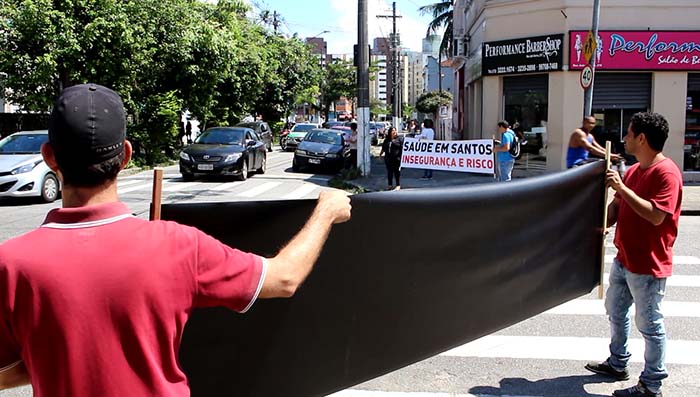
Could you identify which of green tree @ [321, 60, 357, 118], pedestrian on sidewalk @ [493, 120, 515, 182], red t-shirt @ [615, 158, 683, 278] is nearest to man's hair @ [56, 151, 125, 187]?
red t-shirt @ [615, 158, 683, 278]

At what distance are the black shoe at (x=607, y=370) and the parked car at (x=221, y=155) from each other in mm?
15008

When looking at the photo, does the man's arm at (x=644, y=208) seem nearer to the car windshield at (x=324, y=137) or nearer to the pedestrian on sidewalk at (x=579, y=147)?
the pedestrian on sidewalk at (x=579, y=147)

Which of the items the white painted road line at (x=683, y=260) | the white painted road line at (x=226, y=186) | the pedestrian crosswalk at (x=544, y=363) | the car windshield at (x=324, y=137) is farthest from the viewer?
the car windshield at (x=324, y=137)

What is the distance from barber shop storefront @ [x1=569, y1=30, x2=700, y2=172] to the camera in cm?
1858

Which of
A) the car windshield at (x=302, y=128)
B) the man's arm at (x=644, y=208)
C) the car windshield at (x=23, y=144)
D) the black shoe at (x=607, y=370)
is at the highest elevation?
the car windshield at (x=302, y=128)

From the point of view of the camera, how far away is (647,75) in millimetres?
19000

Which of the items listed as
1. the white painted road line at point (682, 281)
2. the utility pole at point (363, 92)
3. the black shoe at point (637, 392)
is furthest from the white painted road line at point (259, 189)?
the black shoe at point (637, 392)

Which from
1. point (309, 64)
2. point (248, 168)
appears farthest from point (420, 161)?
point (309, 64)

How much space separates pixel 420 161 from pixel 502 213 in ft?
41.4

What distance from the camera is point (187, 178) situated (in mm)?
19422

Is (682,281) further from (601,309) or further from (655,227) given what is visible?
(655,227)

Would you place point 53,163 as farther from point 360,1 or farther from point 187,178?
point 360,1

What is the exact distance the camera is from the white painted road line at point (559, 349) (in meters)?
5.36

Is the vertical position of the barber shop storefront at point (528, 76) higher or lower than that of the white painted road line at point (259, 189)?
higher
